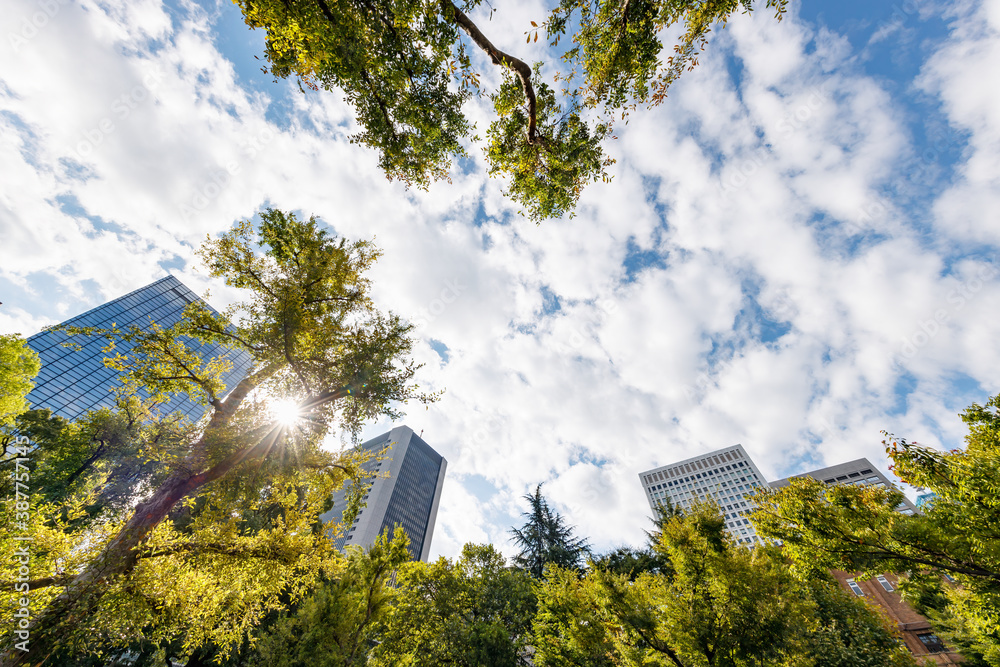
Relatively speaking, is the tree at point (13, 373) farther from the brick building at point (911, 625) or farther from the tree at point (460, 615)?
the brick building at point (911, 625)

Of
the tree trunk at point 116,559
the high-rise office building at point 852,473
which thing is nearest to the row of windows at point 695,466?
the high-rise office building at point 852,473

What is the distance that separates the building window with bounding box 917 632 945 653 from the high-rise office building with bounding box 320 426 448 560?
252 feet

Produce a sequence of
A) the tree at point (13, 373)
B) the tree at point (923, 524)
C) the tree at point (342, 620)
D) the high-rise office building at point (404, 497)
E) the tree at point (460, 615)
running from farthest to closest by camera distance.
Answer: the high-rise office building at point (404, 497), the tree at point (460, 615), the tree at point (342, 620), the tree at point (13, 373), the tree at point (923, 524)

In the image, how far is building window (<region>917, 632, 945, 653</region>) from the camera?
24719 millimetres

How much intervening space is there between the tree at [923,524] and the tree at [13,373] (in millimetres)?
24377

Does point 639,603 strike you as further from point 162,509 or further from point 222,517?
point 162,509

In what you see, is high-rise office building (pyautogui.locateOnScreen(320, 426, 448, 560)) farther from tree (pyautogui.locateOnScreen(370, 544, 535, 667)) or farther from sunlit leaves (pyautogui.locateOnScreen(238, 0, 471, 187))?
sunlit leaves (pyautogui.locateOnScreen(238, 0, 471, 187))

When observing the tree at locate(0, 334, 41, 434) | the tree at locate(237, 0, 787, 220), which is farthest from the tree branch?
the tree at locate(0, 334, 41, 434)

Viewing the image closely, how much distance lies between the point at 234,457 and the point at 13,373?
10.4 meters

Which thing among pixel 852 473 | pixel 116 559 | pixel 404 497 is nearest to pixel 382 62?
pixel 116 559

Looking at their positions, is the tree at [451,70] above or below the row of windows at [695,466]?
below

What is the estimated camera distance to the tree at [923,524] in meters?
6.98

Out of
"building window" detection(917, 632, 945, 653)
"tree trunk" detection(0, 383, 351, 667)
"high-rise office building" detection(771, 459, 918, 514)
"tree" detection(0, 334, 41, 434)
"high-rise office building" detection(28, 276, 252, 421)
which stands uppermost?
"high-rise office building" detection(28, 276, 252, 421)

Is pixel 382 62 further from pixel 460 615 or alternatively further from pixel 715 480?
pixel 715 480
